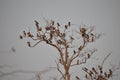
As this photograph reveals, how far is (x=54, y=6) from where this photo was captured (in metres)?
1.70

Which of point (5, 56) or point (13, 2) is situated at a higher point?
point (13, 2)

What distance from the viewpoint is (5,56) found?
1593 mm

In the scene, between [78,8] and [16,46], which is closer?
[16,46]

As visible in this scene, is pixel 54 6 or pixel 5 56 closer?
pixel 5 56

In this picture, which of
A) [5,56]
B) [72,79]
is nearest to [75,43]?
[72,79]

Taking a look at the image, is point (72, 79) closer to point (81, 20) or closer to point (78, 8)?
point (81, 20)

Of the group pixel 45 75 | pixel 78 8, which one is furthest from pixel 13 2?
pixel 45 75

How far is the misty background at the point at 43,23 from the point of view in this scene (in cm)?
160

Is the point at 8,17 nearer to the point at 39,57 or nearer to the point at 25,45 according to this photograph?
the point at 25,45

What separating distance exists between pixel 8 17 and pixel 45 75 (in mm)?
680

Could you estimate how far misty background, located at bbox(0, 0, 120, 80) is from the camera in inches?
63.1

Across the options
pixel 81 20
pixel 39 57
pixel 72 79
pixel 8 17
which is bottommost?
pixel 72 79

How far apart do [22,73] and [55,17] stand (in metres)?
0.64

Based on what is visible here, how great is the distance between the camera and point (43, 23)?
1610mm
